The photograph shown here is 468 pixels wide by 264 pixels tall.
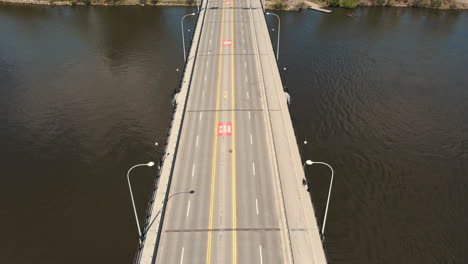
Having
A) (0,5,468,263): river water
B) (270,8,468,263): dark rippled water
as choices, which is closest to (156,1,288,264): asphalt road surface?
(0,5,468,263): river water

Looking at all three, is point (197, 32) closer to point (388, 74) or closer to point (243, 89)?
point (243, 89)

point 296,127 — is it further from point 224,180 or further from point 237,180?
point 224,180

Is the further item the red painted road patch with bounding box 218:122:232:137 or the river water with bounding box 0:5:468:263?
the red painted road patch with bounding box 218:122:232:137

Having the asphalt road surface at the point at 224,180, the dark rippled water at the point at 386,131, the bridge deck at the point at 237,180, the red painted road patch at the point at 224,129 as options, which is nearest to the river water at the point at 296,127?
the dark rippled water at the point at 386,131

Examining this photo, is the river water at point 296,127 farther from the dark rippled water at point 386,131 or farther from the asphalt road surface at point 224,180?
the asphalt road surface at point 224,180

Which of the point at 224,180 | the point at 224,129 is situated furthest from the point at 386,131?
the point at 224,180

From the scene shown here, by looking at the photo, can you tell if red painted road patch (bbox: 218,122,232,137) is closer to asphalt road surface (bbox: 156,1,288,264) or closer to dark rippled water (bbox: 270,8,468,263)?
asphalt road surface (bbox: 156,1,288,264)
